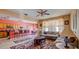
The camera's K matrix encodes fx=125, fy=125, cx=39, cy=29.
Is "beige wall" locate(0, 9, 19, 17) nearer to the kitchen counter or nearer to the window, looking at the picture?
the kitchen counter

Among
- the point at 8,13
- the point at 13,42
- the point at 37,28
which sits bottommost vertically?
the point at 13,42

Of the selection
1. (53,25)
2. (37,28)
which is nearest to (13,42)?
(37,28)

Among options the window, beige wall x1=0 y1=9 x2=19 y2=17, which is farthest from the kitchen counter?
beige wall x1=0 y1=9 x2=19 y2=17

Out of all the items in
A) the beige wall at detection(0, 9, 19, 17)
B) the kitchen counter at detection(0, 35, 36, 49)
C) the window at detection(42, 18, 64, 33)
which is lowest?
the kitchen counter at detection(0, 35, 36, 49)

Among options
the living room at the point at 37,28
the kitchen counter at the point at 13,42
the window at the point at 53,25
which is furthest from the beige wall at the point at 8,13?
the window at the point at 53,25

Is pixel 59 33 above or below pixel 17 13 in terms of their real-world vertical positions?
below

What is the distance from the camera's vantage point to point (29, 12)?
2.42 m

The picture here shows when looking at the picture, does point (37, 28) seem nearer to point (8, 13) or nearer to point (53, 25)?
point (53, 25)

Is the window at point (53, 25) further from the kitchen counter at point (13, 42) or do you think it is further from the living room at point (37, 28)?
the kitchen counter at point (13, 42)

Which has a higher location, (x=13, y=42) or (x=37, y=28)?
(x=37, y=28)

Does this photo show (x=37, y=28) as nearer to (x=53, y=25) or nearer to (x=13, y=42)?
(x=53, y=25)
